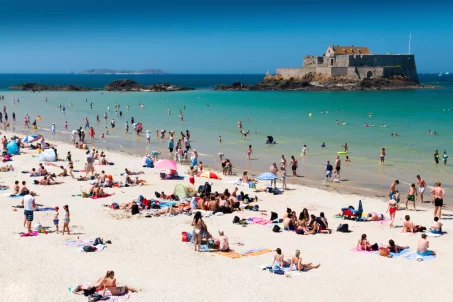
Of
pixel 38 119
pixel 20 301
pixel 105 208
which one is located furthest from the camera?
pixel 38 119

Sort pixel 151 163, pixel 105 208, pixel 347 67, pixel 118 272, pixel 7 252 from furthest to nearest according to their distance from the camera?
pixel 347 67 < pixel 151 163 < pixel 105 208 < pixel 7 252 < pixel 118 272

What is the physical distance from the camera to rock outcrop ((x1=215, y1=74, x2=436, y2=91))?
89438mm

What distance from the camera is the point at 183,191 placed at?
17188 mm

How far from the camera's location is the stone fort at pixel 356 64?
90.8 metres

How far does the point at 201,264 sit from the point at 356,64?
277 feet

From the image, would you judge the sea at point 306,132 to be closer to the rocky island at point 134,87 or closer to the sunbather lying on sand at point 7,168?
the sunbather lying on sand at point 7,168

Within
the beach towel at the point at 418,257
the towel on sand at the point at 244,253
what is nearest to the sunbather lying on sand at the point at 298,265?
the towel on sand at the point at 244,253

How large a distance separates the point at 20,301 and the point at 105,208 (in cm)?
671

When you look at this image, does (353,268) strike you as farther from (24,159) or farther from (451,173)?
(24,159)

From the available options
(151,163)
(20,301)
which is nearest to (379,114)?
(151,163)

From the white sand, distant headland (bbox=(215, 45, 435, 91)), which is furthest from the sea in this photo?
distant headland (bbox=(215, 45, 435, 91))

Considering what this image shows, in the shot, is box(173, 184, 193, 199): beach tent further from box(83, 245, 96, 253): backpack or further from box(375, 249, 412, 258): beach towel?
box(375, 249, 412, 258): beach towel

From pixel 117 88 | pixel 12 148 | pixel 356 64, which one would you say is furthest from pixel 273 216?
pixel 117 88

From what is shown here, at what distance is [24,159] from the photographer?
957 inches
